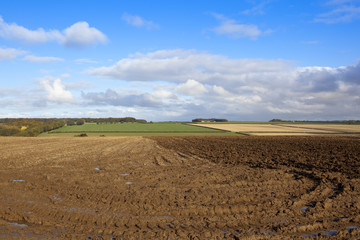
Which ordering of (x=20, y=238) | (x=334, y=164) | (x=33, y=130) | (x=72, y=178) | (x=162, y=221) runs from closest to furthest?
(x=20, y=238)
(x=162, y=221)
(x=72, y=178)
(x=334, y=164)
(x=33, y=130)

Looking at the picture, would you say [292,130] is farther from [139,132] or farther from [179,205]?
[179,205]

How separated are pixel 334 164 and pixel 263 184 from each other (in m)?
9.90

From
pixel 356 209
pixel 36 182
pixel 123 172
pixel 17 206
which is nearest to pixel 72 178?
pixel 36 182

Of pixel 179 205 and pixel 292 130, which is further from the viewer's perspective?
pixel 292 130

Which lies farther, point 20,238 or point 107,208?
point 107,208

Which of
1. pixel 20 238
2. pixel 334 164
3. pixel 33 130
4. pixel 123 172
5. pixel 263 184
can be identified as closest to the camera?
pixel 20 238

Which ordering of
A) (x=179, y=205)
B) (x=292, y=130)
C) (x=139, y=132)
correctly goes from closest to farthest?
1. (x=179, y=205)
2. (x=139, y=132)
3. (x=292, y=130)

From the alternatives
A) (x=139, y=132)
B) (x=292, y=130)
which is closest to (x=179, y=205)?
(x=139, y=132)

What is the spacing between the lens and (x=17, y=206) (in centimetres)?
998

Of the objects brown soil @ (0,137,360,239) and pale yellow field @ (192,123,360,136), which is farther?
pale yellow field @ (192,123,360,136)

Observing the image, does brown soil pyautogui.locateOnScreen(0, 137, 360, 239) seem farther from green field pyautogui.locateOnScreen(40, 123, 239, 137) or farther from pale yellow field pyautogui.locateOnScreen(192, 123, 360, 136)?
green field pyautogui.locateOnScreen(40, 123, 239, 137)

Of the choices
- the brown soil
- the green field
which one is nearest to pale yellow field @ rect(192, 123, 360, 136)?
the green field

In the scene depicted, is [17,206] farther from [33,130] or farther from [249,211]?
[33,130]

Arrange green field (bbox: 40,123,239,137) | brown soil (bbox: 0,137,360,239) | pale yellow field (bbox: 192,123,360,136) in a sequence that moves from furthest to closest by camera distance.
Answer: green field (bbox: 40,123,239,137), pale yellow field (bbox: 192,123,360,136), brown soil (bbox: 0,137,360,239)
